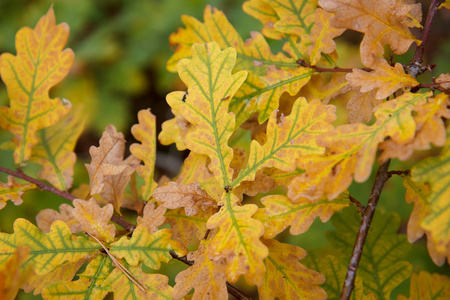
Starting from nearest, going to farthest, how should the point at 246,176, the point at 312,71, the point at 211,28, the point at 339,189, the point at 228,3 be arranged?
the point at 339,189 < the point at 246,176 < the point at 312,71 < the point at 211,28 < the point at 228,3

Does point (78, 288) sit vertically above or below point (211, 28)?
below

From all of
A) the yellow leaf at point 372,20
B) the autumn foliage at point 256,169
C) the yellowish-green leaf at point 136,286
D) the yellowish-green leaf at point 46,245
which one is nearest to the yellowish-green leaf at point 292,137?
the autumn foliage at point 256,169

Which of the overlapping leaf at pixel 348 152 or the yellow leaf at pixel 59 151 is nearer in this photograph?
the overlapping leaf at pixel 348 152

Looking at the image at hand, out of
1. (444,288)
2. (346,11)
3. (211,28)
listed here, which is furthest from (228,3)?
(444,288)

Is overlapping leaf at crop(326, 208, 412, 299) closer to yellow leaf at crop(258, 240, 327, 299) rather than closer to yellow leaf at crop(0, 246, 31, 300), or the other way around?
yellow leaf at crop(258, 240, 327, 299)

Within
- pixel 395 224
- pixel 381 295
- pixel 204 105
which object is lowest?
pixel 381 295

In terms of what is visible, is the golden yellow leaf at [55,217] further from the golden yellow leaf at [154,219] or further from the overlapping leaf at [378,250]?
Result: the overlapping leaf at [378,250]

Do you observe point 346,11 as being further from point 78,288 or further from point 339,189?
point 78,288

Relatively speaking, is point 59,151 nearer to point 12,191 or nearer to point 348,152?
point 12,191
